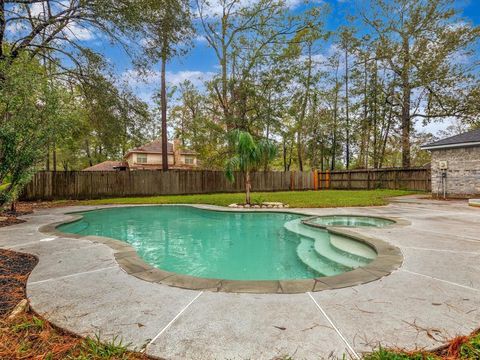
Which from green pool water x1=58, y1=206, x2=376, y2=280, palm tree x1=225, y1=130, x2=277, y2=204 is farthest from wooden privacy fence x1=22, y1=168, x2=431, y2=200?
palm tree x1=225, y1=130, x2=277, y2=204

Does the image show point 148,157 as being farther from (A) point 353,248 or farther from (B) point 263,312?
(B) point 263,312

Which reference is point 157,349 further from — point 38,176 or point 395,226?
point 38,176

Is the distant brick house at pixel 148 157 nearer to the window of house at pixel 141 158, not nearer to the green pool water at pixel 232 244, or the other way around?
the window of house at pixel 141 158

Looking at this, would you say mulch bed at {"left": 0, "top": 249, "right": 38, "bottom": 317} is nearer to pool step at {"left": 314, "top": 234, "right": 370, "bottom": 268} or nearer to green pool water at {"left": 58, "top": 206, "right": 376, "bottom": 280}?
green pool water at {"left": 58, "top": 206, "right": 376, "bottom": 280}

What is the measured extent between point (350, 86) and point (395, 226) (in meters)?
17.8

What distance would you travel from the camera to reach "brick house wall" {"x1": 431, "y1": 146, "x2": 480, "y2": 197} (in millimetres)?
10164

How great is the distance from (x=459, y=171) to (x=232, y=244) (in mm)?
11198

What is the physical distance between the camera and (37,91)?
3740mm

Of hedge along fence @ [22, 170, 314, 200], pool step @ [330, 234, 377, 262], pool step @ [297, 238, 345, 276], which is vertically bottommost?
pool step @ [297, 238, 345, 276]

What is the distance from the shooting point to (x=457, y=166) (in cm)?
1063

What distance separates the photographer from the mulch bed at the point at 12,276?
1943 mm

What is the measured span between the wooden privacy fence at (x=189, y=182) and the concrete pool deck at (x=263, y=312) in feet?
35.7

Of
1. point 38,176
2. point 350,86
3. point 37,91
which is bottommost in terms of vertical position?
point 38,176

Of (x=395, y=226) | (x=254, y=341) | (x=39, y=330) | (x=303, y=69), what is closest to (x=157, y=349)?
(x=254, y=341)
